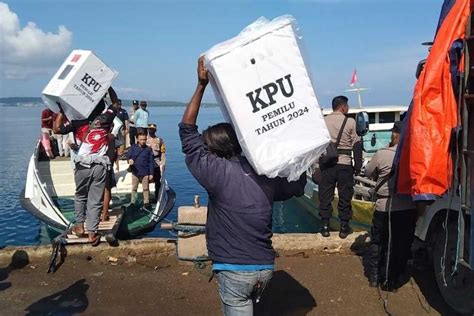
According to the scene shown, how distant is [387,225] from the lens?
5.12m

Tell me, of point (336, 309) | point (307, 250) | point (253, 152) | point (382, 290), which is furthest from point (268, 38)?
point (307, 250)

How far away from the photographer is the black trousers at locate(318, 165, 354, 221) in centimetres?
674

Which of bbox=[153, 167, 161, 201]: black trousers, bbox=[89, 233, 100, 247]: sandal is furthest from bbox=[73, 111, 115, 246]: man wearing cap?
bbox=[153, 167, 161, 201]: black trousers

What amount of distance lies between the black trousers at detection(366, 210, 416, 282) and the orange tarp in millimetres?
1165

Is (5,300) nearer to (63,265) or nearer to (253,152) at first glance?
(63,265)

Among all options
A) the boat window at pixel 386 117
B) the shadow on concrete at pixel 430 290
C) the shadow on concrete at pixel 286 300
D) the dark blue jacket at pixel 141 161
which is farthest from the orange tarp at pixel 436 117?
the boat window at pixel 386 117

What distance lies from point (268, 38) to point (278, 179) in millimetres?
928

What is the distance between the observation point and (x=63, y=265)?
235 inches

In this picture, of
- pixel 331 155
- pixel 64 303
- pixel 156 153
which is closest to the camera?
pixel 64 303

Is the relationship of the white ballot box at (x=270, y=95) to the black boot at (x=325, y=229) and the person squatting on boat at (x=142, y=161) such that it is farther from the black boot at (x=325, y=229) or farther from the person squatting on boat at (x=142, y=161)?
the person squatting on boat at (x=142, y=161)

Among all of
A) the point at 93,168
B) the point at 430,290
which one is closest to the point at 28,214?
the point at 93,168

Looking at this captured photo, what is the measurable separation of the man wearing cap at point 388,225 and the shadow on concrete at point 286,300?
34.0 inches

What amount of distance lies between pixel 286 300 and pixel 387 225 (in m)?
1.44

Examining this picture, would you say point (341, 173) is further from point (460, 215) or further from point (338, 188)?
point (460, 215)
